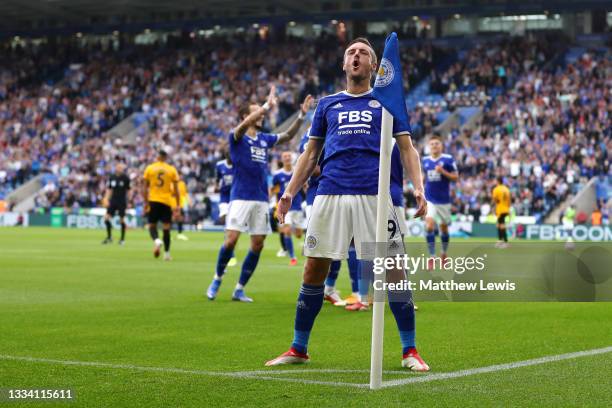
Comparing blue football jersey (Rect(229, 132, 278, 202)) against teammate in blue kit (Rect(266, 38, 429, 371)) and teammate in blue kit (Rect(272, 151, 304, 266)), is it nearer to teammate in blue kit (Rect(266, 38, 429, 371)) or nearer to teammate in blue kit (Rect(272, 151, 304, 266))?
teammate in blue kit (Rect(266, 38, 429, 371))

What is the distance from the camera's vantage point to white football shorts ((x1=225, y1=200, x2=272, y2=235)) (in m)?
13.1

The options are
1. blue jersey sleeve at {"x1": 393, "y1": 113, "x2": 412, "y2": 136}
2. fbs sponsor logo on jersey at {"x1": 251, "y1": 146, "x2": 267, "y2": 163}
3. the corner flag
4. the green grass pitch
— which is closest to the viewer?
the green grass pitch

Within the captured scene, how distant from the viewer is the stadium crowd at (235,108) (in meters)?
40.6

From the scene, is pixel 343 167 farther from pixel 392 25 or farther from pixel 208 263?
pixel 392 25

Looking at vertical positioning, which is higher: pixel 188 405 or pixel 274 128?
pixel 274 128

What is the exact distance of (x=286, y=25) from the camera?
58781 mm

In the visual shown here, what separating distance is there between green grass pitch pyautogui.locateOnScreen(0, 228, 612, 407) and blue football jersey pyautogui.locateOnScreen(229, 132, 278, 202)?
145cm

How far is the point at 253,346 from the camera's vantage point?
8.78 meters

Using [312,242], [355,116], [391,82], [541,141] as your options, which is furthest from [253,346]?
[541,141]

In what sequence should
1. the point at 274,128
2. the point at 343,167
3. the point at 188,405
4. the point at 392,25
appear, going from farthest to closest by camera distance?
1. the point at 392,25
2. the point at 274,128
3. the point at 343,167
4. the point at 188,405

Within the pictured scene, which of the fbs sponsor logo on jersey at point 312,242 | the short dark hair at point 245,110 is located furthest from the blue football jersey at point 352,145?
the short dark hair at point 245,110

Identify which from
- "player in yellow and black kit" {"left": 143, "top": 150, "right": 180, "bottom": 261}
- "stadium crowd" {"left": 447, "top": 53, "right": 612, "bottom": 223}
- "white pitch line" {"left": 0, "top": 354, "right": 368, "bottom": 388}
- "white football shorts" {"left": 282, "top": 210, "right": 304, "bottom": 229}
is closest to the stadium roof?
"stadium crowd" {"left": 447, "top": 53, "right": 612, "bottom": 223}

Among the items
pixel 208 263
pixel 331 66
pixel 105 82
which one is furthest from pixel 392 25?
pixel 208 263

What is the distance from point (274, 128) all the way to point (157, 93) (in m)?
9.96
